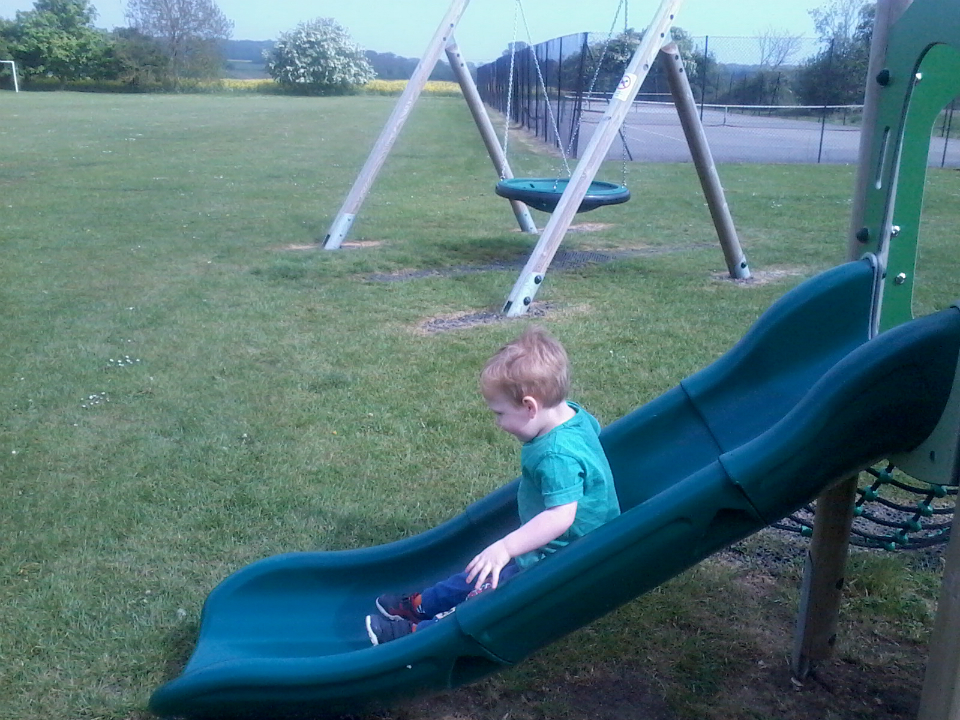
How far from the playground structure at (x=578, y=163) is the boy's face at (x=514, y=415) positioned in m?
4.10

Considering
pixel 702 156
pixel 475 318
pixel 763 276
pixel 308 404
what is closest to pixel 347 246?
pixel 475 318

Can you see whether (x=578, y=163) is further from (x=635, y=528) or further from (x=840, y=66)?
(x=840, y=66)

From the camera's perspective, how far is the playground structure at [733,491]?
192 centimetres

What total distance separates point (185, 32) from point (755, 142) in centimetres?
5998

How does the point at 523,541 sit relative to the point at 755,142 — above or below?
below

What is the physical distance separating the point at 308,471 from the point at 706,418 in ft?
6.15

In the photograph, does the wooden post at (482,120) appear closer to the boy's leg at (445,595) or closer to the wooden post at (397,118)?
the wooden post at (397,118)

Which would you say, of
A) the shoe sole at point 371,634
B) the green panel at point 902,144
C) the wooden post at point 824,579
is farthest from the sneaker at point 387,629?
the green panel at point 902,144

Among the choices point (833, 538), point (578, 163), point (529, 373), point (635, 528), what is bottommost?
point (833, 538)

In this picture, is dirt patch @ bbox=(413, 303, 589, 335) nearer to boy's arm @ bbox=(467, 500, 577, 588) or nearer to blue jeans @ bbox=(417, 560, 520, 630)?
blue jeans @ bbox=(417, 560, 520, 630)

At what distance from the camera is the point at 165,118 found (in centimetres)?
3094

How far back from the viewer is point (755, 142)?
2162 cm

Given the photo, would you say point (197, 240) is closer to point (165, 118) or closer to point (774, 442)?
point (774, 442)

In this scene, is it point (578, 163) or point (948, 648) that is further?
point (578, 163)
